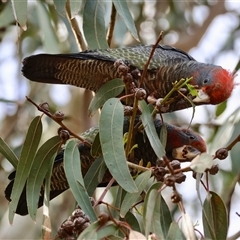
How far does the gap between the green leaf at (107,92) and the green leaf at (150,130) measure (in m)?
→ 0.13

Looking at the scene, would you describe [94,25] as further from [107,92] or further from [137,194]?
[137,194]

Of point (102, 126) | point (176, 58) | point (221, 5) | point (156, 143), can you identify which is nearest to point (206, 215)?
point (156, 143)

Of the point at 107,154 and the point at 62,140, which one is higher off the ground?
the point at 62,140

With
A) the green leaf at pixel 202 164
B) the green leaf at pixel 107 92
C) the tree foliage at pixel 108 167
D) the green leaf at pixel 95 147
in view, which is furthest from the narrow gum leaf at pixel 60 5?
the green leaf at pixel 202 164

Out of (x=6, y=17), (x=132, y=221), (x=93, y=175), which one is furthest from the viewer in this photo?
(x=6, y=17)

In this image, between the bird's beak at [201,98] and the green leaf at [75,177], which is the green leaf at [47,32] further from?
the green leaf at [75,177]

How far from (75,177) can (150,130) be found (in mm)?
208

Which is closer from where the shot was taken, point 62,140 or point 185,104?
point 62,140

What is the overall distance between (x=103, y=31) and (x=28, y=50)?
1685 mm

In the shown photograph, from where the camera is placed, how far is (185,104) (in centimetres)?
180

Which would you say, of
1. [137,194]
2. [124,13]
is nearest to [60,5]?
[124,13]

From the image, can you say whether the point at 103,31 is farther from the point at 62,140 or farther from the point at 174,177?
the point at 174,177

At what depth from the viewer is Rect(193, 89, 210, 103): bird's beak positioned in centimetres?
170

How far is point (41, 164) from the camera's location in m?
1.52
